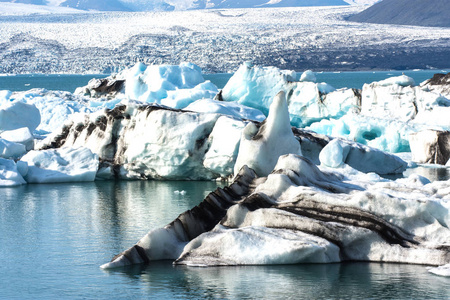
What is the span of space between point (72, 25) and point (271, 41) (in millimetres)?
24235

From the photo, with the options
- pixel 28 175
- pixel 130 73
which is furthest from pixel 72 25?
pixel 28 175

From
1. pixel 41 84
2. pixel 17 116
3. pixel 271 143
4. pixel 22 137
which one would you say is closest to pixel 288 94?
pixel 17 116

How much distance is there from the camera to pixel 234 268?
5.96m

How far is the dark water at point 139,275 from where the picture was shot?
530 cm

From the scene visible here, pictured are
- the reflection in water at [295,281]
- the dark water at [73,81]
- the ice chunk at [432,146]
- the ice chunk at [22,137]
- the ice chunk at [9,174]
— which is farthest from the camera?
the dark water at [73,81]

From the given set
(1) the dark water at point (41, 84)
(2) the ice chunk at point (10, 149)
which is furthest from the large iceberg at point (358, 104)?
(1) the dark water at point (41, 84)

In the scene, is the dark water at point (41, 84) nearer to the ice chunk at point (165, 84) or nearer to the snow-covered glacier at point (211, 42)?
the snow-covered glacier at point (211, 42)

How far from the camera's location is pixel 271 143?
10.4 metres

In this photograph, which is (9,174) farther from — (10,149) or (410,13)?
(410,13)

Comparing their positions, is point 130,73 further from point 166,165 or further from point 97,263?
point 97,263

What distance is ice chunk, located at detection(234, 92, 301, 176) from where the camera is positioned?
Result: 10.3 metres

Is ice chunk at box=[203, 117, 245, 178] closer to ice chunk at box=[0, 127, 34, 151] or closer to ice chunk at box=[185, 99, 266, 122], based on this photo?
ice chunk at box=[185, 99, 266, 122]

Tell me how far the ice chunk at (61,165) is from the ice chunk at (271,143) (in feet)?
14.1

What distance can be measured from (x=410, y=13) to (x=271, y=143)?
137 meters
